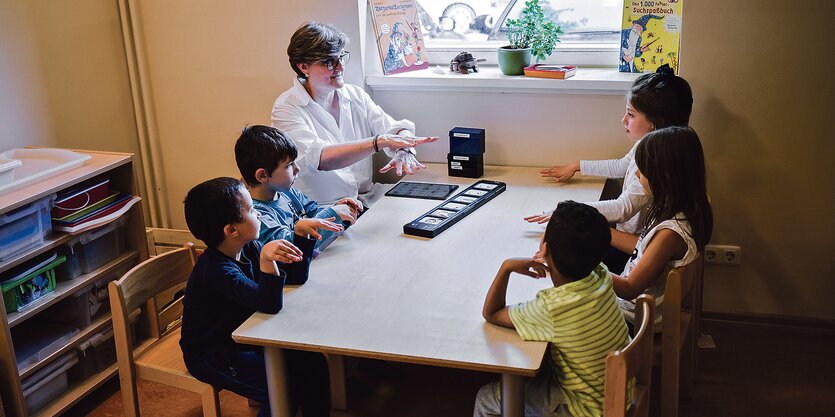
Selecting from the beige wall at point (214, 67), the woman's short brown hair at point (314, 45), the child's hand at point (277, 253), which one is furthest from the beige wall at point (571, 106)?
the child's hand at point (277, 253)

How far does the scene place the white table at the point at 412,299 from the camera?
177 centimetres

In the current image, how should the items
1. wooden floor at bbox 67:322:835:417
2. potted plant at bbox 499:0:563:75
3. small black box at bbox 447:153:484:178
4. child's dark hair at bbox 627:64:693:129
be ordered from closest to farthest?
child's dark hair at bbox 627:64:693:129
wooden floor at bbox 67:322:835:417
small black box at bbox 447:153:484:178
potted plant at bbox 499:0:563:75

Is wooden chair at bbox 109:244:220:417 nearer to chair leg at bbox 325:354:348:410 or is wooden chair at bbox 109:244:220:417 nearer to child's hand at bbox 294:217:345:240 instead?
child's hand at bbox 294:217:345:240

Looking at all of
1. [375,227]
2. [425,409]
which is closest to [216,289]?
[375,227]

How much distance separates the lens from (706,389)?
2.75 m

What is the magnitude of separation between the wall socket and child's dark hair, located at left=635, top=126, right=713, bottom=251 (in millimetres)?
879

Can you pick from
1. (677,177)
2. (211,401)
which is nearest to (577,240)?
(677,177)

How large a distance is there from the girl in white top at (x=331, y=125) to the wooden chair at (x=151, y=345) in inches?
25.5

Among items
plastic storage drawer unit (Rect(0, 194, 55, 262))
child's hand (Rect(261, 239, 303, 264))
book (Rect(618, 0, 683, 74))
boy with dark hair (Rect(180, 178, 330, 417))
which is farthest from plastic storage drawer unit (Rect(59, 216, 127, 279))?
book (Rect(618, 0, 683, 74))

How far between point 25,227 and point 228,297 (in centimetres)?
88

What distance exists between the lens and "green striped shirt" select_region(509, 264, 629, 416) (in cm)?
180

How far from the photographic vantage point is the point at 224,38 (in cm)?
340

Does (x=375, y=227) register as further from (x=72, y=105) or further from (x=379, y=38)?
(x=72, y=105)

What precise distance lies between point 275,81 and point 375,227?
1121 mm
